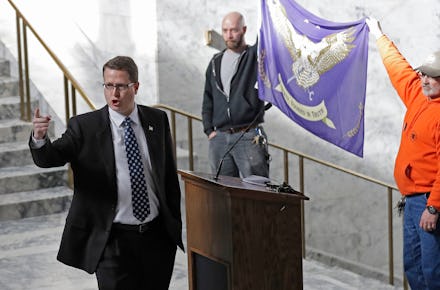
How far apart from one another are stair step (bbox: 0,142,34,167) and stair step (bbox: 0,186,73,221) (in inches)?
16.6

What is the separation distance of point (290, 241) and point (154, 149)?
0.80 metres

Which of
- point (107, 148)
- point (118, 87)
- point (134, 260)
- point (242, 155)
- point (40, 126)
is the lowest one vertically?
point (134, 260)

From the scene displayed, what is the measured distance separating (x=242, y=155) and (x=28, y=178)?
254 centimetres

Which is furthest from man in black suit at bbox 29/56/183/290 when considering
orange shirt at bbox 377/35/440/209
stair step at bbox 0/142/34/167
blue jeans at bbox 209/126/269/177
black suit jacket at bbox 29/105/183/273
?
stair step at bbox 0/142/34/167

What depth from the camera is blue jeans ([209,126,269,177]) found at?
707 cm

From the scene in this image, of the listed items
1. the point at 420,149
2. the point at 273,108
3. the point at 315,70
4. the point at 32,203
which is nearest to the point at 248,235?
the point at 420,149

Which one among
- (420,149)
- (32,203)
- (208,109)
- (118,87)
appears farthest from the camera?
(32,203)

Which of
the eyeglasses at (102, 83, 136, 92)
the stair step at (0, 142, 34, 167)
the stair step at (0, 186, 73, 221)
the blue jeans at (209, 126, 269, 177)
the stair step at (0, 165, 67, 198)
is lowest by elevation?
the stair step at (0, 186, 73, 221)

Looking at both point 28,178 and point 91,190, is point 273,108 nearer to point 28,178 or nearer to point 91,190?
point 28,178

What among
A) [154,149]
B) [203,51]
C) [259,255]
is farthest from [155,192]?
[203,51]

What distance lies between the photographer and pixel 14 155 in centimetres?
909

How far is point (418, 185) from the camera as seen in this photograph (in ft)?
17.2

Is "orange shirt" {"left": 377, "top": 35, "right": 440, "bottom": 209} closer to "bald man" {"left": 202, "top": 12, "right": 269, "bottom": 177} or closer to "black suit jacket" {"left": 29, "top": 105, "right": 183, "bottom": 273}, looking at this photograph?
"black suit jacket" {"left": 29, "top": 105, "right": 183, "bottom": 273}

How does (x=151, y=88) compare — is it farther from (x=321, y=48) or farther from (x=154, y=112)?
(x=154, y=112)
